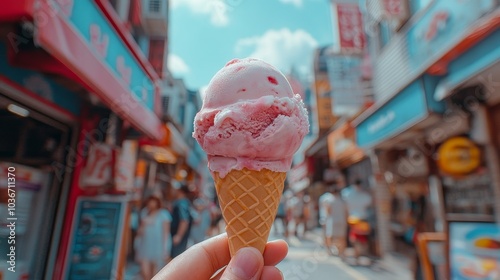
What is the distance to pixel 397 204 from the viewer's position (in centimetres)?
859

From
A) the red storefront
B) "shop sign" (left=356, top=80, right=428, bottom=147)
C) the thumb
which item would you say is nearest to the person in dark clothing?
the red storefront

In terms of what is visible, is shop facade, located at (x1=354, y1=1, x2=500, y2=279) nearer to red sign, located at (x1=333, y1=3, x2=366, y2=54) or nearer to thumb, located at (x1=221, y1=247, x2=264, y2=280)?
red sign, located at (x1=333, y1=3, x2=366, y2=54)

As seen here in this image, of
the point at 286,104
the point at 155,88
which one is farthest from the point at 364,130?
the point at 286,104

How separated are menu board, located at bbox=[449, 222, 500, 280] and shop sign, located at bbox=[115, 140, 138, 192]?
4383mm

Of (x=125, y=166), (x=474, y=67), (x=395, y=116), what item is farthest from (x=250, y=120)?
(x=395, y=116)

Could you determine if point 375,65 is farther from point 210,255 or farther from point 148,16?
point 210,255

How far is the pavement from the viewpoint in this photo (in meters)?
4.89

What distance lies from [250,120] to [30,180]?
142 inches

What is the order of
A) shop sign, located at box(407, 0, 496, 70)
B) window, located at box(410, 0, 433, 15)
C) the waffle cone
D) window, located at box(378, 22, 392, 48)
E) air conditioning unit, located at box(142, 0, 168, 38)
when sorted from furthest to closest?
window, located at box(378, 22, 392, 48) → air conditioning unit, located at box(142, 0, 168, 38) → window, located at box(410, 0, 433, 15) → shop sign, located at box(407, 0, 496, 70) → the waffle cone

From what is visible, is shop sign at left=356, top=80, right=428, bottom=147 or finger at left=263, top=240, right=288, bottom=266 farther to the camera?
shop sign at left=356, top=80, right=428, bottom=147

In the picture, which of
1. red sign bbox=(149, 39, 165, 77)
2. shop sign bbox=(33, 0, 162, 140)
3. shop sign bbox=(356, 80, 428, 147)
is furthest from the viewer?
red sign bbox=(149, 39, 165, 77)

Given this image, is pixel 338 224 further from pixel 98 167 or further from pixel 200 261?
pixel 200 261

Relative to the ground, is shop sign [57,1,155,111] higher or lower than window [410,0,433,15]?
lower

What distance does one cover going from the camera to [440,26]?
5.43 meters
